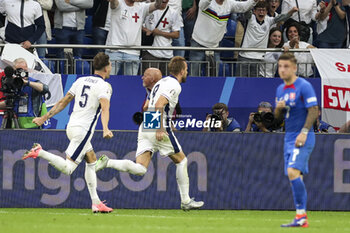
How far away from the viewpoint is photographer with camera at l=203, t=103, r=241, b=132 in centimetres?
1465

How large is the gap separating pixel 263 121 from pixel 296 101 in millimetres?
3697

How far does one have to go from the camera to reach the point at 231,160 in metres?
13.7

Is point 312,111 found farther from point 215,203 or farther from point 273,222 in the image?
point 215,203

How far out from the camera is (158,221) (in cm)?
1093

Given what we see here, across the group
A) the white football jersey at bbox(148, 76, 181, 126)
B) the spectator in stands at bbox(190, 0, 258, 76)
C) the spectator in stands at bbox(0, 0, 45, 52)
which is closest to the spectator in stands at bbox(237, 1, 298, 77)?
the spectator in stands at bbox(190, 0, 258, 76)

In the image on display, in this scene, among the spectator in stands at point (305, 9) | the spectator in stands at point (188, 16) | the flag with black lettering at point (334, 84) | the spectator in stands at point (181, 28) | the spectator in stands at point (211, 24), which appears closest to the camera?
the flag with black lettering at point (334, 84)

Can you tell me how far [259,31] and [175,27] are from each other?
5.60 ft

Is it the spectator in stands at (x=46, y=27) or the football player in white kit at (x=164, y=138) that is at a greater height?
the spectator in stands at (x=46, y=27)

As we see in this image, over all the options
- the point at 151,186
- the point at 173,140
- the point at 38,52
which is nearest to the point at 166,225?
the point at 173,140

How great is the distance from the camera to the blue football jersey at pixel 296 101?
1013 cm

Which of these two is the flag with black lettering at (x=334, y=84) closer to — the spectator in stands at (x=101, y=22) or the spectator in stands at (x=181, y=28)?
the spectator in stands at (x=181, y=28)

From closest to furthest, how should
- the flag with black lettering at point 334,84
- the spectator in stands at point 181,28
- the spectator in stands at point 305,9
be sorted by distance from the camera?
the flag with black lettering at point 334,84
the spectator in stands at point 181,28
the spectator in stands at point 305,9

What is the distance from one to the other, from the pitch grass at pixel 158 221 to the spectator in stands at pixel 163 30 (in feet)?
13.8

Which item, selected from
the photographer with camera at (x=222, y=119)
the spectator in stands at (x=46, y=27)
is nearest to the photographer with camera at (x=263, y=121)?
the photographer with camera at (x=222, y=119)
